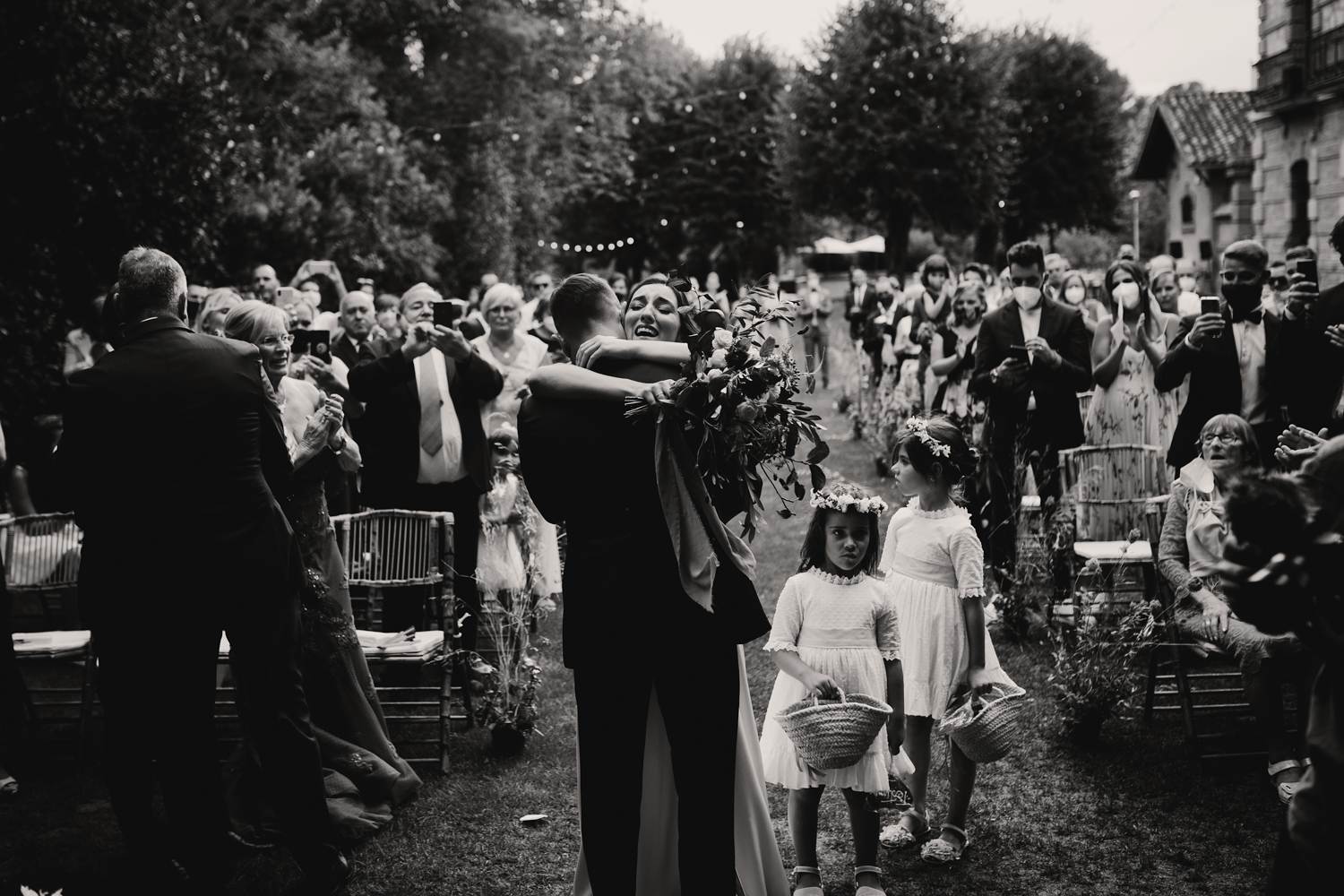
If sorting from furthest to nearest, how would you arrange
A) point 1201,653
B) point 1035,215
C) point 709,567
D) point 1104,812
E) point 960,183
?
point 1035,215 → point 960,183 → point 1201,653 → point 1104,812 → point 709,567

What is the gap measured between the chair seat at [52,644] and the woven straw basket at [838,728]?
389cm

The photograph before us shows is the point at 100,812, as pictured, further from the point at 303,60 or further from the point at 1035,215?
the point at 1035,215

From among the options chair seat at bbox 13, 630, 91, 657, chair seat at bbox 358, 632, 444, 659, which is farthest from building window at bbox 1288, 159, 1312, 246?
chair seat at bbox 13, 630, 91, 657

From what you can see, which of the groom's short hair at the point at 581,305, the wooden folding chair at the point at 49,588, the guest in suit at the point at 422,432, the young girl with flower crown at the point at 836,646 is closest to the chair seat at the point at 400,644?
the guest in suit at the point at 422,432

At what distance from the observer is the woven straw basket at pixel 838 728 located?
14.1 feet

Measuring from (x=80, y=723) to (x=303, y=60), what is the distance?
20610mm

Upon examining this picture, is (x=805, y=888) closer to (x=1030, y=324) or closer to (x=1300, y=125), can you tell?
(x=1030, y=324)

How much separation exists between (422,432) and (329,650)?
6.43 feet

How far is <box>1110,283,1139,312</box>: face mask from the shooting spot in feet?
30.4

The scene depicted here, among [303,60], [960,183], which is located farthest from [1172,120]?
[303,60]

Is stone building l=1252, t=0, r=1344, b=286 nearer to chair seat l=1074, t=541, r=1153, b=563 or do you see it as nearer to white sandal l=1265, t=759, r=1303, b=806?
chair seat l=1074, t=541, r=1153, b=563

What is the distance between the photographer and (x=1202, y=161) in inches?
Answer: 1444

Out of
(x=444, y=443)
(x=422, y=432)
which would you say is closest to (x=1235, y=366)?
(x=444, y=443)

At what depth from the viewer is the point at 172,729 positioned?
443cm
